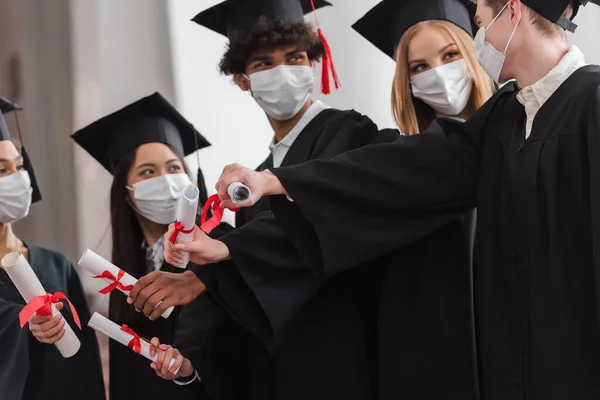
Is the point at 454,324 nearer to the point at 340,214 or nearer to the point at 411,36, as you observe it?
the point at 340,214

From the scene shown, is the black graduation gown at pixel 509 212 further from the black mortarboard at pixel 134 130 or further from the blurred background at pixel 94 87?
the blurred background at pixel 94 87

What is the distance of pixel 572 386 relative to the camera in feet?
5.23

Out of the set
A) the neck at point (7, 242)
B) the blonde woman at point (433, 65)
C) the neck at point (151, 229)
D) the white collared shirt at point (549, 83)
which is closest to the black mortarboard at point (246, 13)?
the blonde woman at point (433, 65)

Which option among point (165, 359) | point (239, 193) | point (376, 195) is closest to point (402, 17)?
point (376, 195)

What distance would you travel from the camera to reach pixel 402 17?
Result: 250cm

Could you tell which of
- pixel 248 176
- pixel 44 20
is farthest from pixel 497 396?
pixel 44 20

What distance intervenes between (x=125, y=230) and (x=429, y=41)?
4.06 feet

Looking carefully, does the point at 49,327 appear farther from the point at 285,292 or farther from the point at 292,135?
the point at 292,135

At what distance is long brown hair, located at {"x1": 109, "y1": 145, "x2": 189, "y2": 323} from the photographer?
2688 millimetres

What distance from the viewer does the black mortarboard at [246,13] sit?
8.62ft

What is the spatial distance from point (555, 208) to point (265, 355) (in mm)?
882

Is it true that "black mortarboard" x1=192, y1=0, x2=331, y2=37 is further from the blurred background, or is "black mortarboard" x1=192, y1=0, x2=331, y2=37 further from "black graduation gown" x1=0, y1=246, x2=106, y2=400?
the blurred background

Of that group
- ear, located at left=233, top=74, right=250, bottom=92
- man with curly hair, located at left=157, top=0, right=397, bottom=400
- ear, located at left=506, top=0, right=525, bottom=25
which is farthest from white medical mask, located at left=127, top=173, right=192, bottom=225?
ear, located at left=506, top=0, right=525, bottom=25

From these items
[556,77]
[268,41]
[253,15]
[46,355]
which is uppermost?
[253,15]
